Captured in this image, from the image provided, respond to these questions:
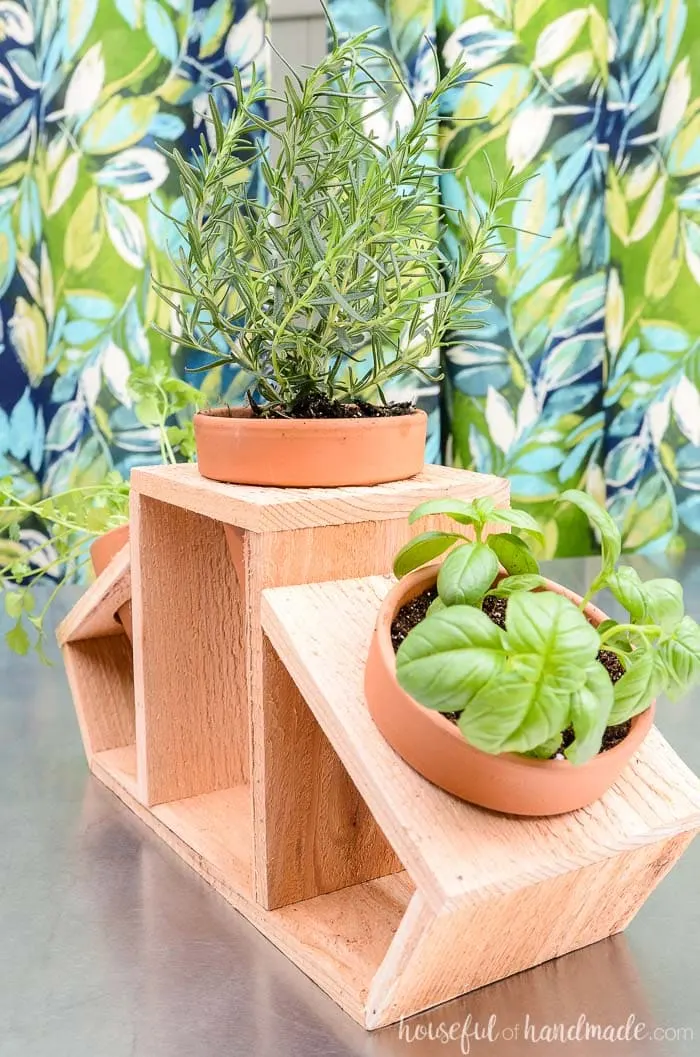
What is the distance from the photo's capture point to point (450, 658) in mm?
385

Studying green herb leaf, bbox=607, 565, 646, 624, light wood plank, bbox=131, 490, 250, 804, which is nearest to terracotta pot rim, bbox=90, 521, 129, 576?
light wood plank, bbox=131, 490, 250, 804

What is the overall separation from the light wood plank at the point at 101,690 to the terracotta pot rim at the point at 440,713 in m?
0.36

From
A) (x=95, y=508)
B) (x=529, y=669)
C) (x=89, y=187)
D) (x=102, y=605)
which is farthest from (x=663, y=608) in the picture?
(x=89, y=187)

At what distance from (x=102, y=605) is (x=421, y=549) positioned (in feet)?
1.05

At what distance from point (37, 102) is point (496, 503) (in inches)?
36.3

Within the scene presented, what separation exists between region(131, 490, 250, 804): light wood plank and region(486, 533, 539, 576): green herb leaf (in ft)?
0.81

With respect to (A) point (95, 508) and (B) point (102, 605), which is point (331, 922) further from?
(A) point (95, 508)

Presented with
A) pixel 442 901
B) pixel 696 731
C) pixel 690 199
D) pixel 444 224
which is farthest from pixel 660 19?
pixel 442 901

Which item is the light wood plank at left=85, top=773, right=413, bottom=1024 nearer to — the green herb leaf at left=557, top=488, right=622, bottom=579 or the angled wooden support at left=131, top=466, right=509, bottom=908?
the angled wooden support at left=131, top=466, right=509, bottom=908

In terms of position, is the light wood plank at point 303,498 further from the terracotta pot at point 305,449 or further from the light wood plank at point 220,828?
the light wood plank at point 220,828

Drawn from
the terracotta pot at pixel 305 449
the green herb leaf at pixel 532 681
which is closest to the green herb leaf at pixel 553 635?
the green herb leaf at pixel 532 681

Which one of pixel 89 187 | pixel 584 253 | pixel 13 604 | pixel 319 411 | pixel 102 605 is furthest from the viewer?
pixel 584 253

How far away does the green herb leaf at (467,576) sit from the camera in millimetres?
453

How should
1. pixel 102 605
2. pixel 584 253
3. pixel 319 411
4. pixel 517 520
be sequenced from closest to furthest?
pixel 517 520 < pixel 319 411 < pixel 102 605 < pixel 584 253
